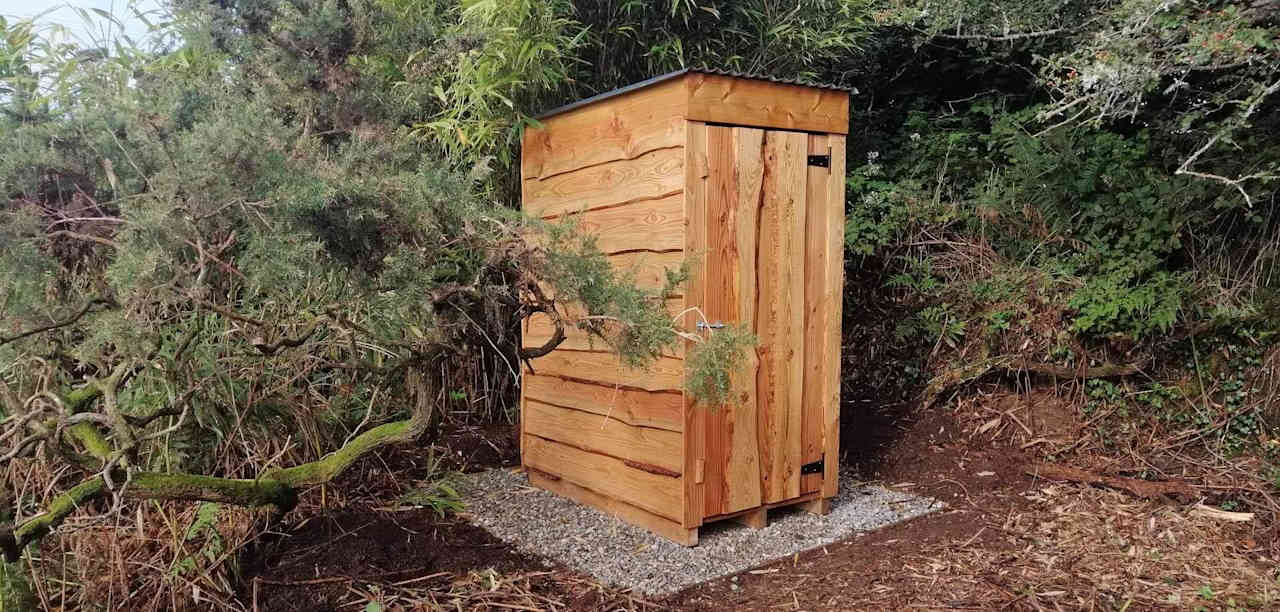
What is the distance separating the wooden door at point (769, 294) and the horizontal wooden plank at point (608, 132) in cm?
14

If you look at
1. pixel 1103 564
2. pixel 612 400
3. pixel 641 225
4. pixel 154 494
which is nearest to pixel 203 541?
pixel 154 494

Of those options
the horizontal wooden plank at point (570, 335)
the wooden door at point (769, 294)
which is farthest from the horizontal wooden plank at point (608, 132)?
the horizontal wooden plank at point (570, 335)

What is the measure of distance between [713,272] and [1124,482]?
2226 millimetres

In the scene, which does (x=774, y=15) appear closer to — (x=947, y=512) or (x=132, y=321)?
(x=947, y=512)

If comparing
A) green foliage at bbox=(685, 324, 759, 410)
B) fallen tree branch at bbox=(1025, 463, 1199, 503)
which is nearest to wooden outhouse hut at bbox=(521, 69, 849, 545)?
green foliage at bbox=(685, 324, 759, 410)

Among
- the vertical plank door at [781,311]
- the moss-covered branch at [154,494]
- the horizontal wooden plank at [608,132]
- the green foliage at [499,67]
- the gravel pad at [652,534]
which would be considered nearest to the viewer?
the moss-covered branch at [154,494]

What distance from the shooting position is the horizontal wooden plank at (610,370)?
3191 mm

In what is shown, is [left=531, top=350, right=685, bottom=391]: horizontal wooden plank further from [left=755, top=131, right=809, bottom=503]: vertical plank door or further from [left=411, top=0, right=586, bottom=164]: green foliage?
[left=411, top=0, right=586, bottom=164]: green foliage

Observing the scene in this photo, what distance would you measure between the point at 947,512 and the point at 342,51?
3.01 meters

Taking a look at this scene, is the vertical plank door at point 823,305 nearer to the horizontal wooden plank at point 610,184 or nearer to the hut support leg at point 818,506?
the hut support leg at point 818,506

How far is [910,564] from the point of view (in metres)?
3.06

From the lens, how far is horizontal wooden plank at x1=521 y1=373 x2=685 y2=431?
10.5 feet

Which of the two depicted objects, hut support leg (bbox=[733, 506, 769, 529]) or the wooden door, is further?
hut support leg (bbox=[733, 506, 769, 529])

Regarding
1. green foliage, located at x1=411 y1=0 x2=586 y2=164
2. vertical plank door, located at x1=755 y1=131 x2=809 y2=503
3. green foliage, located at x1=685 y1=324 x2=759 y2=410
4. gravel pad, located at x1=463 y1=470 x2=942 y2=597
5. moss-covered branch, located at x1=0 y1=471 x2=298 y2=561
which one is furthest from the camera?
green foliage, located at x1=411 y1=0 x2=586 y2=164
